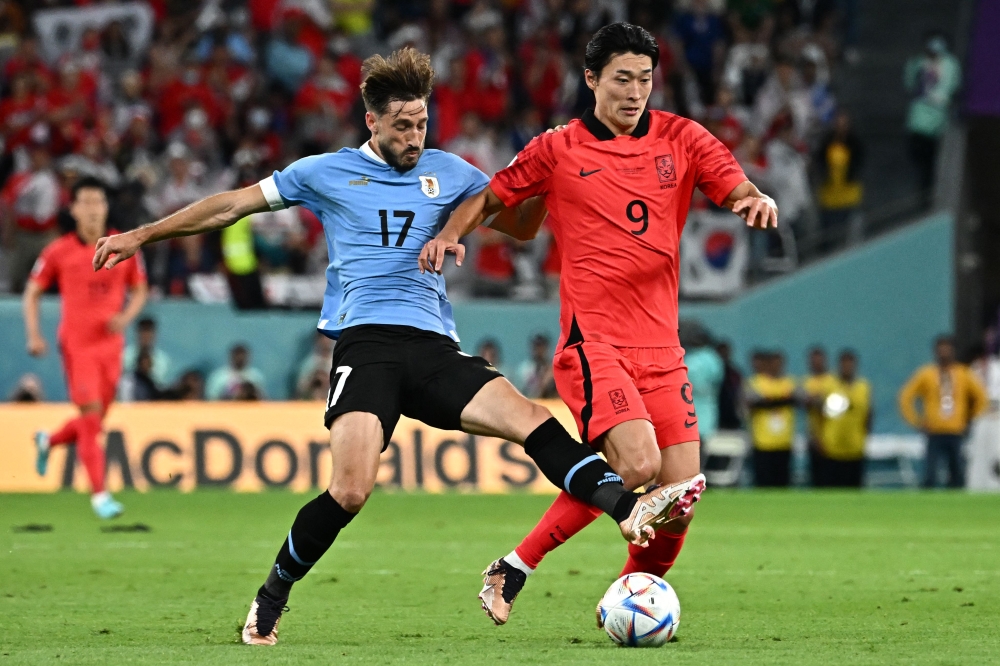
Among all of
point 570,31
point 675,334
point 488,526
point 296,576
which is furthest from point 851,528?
point 570,31

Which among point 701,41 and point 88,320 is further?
point 701,41

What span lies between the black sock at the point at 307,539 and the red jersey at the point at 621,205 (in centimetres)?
127

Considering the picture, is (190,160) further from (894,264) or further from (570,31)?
(894,264)

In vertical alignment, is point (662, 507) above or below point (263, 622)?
above

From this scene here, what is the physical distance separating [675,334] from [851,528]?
6649 mm

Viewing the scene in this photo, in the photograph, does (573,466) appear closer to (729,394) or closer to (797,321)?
(729,394)

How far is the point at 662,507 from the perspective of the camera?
5.93m

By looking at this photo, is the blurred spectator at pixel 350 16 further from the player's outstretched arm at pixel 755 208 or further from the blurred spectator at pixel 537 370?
the player's outstretched arm at pixel 755 208

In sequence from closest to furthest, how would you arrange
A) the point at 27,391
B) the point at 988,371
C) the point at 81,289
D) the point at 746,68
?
the point at 81,289
the point at 27,391
the point at 988,371
the point at 746,68

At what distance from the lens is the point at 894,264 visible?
20734mm

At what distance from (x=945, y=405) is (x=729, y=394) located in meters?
2.52

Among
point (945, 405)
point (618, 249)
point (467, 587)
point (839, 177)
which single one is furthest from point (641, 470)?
point (839, 177)

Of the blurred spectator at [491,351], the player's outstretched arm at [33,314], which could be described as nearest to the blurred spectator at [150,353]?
the blurred spectator at [491,351]

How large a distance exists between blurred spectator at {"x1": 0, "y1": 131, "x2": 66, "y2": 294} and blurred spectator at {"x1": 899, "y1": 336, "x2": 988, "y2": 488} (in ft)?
33.0
